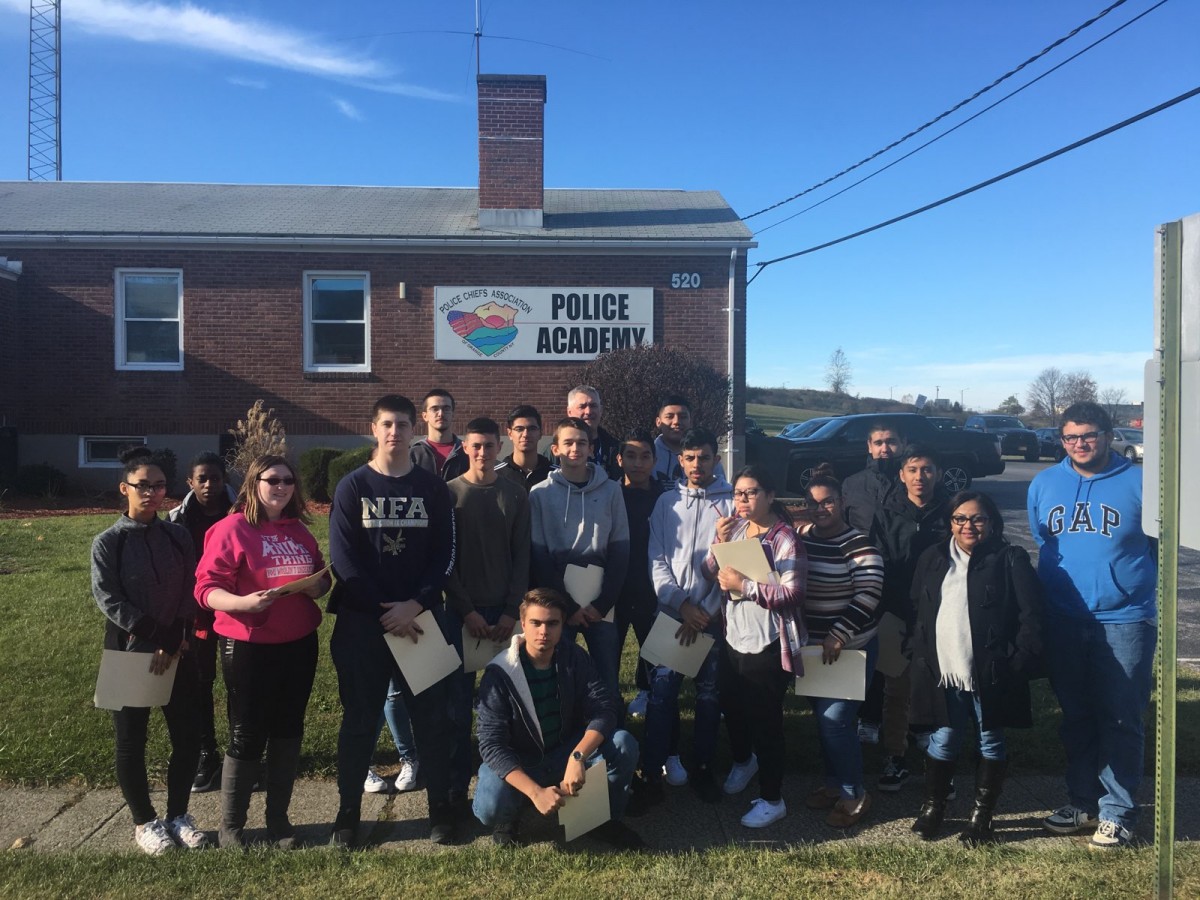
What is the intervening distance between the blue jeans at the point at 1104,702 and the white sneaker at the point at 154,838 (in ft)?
13.0

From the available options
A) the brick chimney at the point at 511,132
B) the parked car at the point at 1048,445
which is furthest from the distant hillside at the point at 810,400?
the brick chimney at the point at 511,132

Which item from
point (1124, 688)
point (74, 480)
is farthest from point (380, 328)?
point (1124, 688)

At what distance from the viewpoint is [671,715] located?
4.47 m

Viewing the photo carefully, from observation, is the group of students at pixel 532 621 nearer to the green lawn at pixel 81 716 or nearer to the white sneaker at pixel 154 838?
the white sneaker at pixel 154 838

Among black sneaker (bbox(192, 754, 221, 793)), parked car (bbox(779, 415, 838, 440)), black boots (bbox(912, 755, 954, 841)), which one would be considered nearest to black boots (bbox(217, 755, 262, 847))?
black sneaker (bbox(192, 754, 221, 793))

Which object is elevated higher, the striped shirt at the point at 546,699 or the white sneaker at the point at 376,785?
Answer: the striped shirt at the point at 546,699

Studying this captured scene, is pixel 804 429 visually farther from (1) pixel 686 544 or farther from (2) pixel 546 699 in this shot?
(2) pixel 546 699

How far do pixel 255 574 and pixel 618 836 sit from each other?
6.36ft

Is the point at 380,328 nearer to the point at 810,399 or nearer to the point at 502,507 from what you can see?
the point at 502,507

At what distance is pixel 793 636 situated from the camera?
4164 millimetres

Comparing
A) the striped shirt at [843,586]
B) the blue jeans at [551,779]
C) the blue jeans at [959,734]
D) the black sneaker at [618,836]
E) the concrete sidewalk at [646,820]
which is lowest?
the concrete sidewalk at [646,820]

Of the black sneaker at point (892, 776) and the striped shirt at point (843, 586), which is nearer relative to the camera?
the striped shirt at point (843, 586)

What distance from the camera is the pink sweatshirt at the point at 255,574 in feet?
12.5

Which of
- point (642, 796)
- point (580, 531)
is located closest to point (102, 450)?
point (580, 531)
